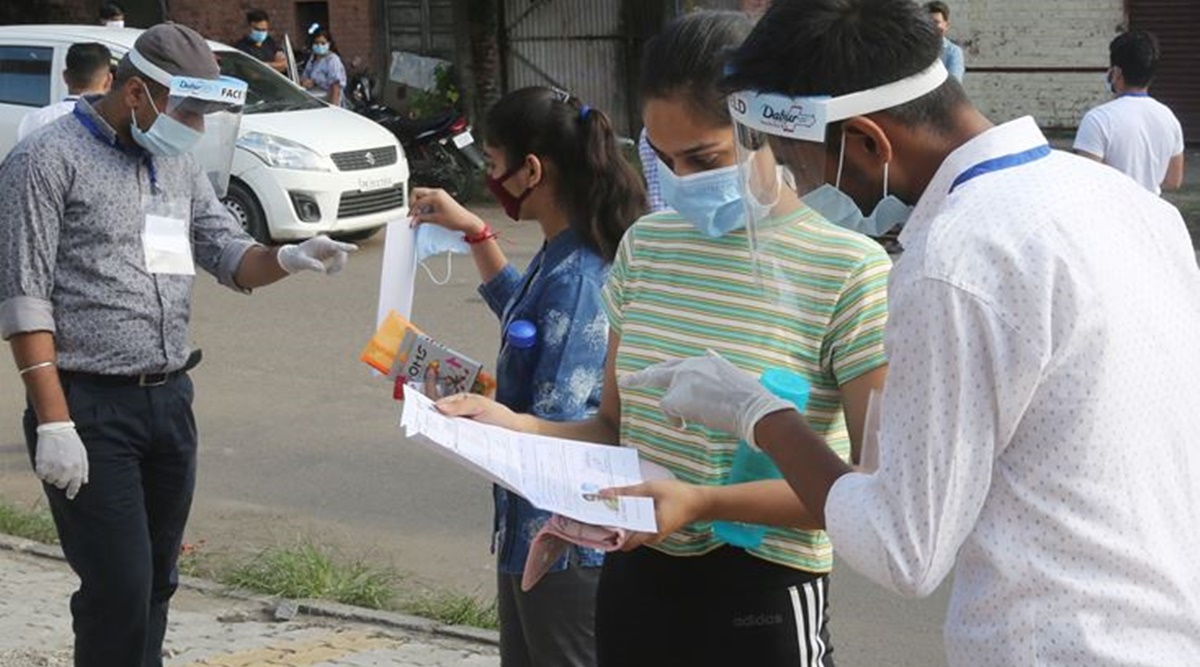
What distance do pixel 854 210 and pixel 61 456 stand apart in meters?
2.68

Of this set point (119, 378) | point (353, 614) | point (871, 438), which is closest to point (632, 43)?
point (353, 614)

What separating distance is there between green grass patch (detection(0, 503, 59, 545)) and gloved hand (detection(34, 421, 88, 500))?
286cm

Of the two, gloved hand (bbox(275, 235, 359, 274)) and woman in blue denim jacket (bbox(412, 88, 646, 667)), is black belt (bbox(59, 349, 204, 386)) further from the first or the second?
woman in blue denim jacket (bbox(412, 88, 646, 667))

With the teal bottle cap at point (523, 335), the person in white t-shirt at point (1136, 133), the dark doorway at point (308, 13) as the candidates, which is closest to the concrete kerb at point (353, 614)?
the teal bottle cap at point (523, 335)

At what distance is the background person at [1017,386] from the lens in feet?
7.07

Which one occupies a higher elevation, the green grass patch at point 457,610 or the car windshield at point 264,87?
the green grass patch at point 457,610

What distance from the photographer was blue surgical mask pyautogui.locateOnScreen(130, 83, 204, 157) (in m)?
4.71

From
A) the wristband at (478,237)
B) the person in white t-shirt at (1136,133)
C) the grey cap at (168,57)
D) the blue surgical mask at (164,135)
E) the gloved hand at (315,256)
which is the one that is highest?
the grey cap at (168,57)

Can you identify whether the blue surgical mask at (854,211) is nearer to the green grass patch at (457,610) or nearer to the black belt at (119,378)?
the black belt at (119,378)

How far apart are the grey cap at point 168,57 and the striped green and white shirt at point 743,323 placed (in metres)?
1.87

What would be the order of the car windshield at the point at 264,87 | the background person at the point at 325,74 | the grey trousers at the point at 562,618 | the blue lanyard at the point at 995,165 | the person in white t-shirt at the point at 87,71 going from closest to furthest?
the blue lanyard at the point at 995,165 → the grey trousers at the point at 562,618 → the person in white t-shirt at the point at 87,71 → the car windshield at the point at 264,87 → the background person at the point at 325,74

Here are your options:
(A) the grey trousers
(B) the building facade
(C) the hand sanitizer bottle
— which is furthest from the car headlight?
(C) the hand sanitizer bottle

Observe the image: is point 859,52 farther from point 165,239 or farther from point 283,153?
point 283,153

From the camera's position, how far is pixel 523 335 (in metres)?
3.87
